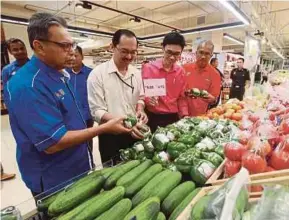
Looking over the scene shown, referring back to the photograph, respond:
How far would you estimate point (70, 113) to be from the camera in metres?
1.37

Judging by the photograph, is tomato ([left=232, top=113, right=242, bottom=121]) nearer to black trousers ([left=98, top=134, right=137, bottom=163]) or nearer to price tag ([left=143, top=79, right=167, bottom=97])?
price tag ([left=143, top=79, right=167, bottom=97])

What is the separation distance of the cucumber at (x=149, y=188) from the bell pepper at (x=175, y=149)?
216mm

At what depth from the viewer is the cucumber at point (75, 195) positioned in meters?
0.95

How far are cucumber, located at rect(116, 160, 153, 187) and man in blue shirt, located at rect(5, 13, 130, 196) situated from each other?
249mm

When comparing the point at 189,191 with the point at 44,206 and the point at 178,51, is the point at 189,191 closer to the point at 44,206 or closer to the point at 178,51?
the point at 44,206

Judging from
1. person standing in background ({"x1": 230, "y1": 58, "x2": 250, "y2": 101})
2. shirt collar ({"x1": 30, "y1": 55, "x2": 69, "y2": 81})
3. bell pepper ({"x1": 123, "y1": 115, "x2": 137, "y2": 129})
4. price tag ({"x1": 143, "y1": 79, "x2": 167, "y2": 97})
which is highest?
shirt collar ({"x1": 30, "y1": 55, "x2": 69, "y2": 81})

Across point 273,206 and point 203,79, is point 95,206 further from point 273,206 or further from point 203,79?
point 203,79

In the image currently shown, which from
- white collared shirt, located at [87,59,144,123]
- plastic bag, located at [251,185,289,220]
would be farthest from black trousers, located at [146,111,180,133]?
plastic bag, located at [251,185,289,220]

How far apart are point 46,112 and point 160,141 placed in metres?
0.67

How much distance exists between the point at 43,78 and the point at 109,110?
834 mm

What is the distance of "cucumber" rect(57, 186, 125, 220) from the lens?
89 cm

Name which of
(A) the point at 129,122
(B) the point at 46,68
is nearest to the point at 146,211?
(A) the point at 129,122

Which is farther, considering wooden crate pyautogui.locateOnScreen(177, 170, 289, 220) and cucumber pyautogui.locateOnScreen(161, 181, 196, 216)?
cucumber pyautogui.locateOnScreen(161, 181, 196, 216)

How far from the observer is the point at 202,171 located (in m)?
1.17
